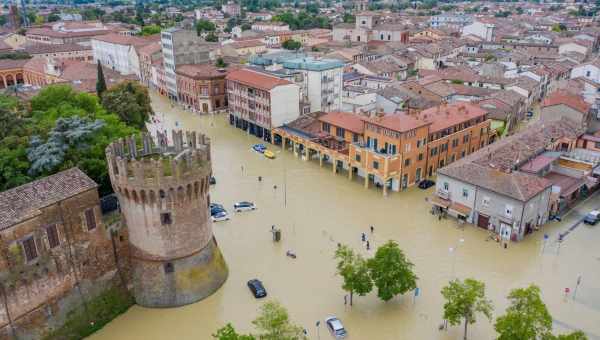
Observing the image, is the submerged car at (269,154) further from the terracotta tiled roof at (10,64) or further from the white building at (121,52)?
the terracotta tiled roof at (10,64)

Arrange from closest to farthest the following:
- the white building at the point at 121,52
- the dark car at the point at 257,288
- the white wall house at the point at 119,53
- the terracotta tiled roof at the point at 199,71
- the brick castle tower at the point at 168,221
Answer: the brick castle tower at the point at 168,221 → the dark car at the point at 257,288 → the terracotta tiled roof at the point at 199,71 → the white building at the point at 121,52 → the white wall house at the point at 119,53

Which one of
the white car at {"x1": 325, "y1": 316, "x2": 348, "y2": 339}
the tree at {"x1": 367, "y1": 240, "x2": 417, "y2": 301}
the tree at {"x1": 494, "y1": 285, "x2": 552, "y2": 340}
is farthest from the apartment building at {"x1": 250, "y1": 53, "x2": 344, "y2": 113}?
the tree at {"x1": 494, "y1": 285, "x2": 552, "y2": 340}

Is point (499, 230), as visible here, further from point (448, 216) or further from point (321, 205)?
point (321, 205)

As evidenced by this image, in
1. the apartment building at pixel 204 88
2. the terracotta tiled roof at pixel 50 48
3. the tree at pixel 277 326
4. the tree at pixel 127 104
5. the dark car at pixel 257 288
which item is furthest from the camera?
the terracotta tiled roof at pixel 50 48

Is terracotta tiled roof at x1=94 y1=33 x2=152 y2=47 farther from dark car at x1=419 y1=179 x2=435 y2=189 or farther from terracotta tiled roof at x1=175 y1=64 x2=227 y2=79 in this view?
dark car at x1=419 y1=179 x2=435 y2=189

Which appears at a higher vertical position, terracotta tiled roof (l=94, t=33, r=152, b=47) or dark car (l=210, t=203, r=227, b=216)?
terracotta tiled roof (l=94, t=33, r=152, b=47)

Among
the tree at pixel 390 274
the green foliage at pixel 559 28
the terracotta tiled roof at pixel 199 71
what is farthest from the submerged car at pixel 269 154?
the green foliage at pixel 559 28
